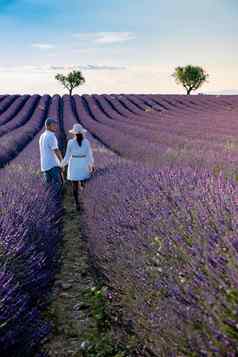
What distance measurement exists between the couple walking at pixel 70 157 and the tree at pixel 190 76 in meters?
49.4

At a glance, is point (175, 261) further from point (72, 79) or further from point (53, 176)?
point (72, 79)

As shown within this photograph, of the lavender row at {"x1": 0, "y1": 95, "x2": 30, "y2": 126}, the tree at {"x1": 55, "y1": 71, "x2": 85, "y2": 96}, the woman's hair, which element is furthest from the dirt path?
the tree at {"x1": 55, "y1": 71, "x2": 85, "y2": 96}

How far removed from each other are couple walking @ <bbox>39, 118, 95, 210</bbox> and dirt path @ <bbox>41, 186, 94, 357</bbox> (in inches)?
45.1

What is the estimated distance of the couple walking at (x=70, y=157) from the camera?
21.0 ft

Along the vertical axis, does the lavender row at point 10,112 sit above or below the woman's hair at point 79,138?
below


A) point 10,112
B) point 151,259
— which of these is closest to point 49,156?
point 151,259

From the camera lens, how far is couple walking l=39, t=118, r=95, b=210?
21.0 feet

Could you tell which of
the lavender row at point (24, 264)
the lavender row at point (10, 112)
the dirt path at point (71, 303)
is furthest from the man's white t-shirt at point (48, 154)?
the lavender row at point (10, 112)

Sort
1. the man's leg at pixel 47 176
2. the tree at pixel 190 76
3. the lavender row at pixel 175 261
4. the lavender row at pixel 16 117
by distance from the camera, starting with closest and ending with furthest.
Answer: the lavender row at pixel 175 261 → the man's leg at pixel 47 176 → the lavender row at pixel 16 117 → the tree at pixel 190 76

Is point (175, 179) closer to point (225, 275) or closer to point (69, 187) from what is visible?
point (225, 275)

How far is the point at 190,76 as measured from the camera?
178 ft

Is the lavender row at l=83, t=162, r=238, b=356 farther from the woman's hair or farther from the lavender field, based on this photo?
the woman's hair

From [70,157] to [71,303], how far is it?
10.3 ft

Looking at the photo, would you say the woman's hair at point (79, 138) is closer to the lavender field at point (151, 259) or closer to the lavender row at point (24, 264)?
the lavender row at point (24, 264)
